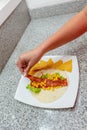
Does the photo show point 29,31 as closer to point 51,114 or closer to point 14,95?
point 14,95

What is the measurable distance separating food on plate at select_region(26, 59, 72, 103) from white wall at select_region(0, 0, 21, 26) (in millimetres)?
309

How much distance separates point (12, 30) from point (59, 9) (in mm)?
337

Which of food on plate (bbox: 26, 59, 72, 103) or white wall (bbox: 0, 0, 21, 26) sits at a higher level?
white wall (bbox: 0, 0, 21, 26)

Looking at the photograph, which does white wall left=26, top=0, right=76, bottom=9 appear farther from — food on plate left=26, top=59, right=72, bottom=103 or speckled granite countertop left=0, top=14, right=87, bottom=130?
food on plate left=26, top=59, right=72, bottom=103

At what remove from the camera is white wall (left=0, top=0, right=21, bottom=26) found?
92cm

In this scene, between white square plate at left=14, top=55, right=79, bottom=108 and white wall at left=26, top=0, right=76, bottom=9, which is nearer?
white square plate at left=14, top=55, right=79, bottom=108

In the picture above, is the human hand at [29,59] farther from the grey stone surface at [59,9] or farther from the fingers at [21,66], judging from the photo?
the grey stone surface at [59,9]

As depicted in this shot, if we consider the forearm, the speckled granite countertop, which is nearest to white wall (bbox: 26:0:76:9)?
the speckled granite countertop

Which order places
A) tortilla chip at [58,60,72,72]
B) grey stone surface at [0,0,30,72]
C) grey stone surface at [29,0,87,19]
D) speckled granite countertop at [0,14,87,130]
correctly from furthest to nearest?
1. grey stone surface at [29,0,87,19]
2. grey stone surface at [0,0,30,72]
3. tortilla chip at [58,60,72,72]
4. speckled granite countertop at [0,14,87,130]

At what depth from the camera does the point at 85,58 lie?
76 cm

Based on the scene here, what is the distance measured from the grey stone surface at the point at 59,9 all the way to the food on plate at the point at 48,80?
0.52m

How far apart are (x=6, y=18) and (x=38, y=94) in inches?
18.7

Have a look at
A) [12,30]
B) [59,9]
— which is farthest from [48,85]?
[59,9]

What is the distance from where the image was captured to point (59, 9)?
1.19 m
